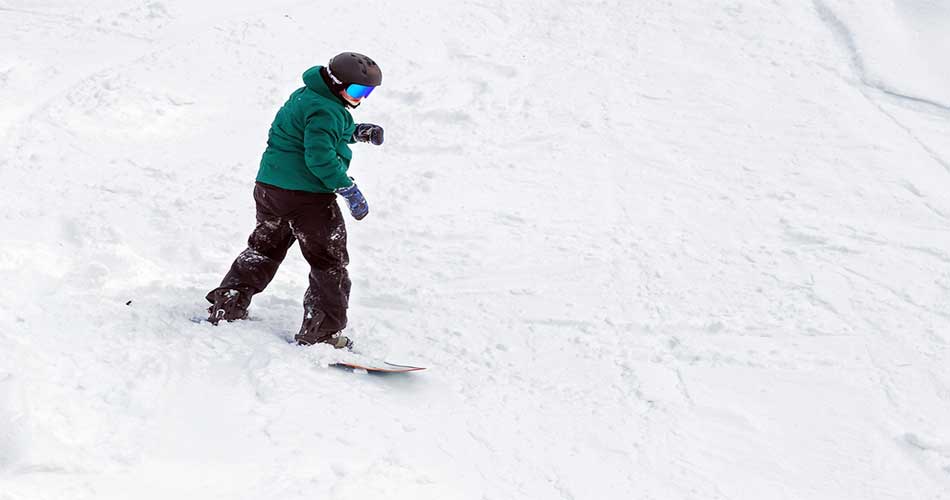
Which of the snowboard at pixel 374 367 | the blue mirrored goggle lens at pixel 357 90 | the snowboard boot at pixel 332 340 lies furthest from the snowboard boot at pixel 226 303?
the blue mirrored goggle lens at pixel 357 90

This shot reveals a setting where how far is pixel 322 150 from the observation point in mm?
3508

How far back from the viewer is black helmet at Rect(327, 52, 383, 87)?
11.3 feet

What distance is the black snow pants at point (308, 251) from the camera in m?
3.77

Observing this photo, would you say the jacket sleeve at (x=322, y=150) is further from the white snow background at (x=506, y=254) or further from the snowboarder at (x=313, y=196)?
the white snow background at (x=506, y=254)

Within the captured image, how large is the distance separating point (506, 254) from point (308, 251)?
4.63 ft

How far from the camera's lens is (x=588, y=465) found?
135 inches

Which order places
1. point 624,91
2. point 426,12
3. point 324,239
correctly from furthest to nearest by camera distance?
point 426,12
point 624,91
point 324,239

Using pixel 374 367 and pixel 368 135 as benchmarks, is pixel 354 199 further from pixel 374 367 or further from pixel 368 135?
pixel 374 367

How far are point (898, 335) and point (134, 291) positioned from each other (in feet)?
12.3

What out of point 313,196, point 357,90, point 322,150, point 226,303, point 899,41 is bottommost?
point 226,303

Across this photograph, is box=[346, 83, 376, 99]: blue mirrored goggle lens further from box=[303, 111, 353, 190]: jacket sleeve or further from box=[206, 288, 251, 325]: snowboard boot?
box=[206, 288, 251, 325]: snowboard boot

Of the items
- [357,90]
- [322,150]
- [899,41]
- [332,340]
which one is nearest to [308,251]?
[332,340]

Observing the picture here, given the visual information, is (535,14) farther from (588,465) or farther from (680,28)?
(588,465)

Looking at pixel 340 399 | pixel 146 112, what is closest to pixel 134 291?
pixel 340 399
